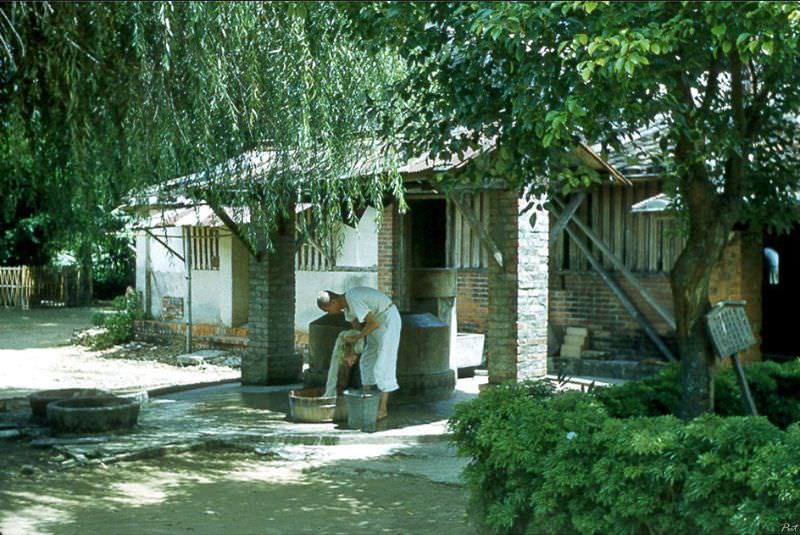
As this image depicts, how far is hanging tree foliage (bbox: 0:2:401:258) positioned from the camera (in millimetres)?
6766

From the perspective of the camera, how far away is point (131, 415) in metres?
10.7

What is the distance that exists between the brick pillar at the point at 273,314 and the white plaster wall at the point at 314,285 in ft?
11.4

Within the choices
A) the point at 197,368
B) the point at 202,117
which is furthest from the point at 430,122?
the point at 197,368

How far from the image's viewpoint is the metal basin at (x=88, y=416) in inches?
406

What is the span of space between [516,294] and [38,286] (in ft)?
77.9

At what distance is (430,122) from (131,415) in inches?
213

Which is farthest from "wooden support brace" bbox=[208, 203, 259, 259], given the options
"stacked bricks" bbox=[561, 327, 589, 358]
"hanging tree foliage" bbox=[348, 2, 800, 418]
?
"stacked bricks" bbox=[561, 327, 589, 358]

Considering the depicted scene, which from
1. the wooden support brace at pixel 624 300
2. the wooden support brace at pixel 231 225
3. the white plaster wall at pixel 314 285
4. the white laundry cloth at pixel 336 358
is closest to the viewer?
the white laundry cloth at pixel 336 358

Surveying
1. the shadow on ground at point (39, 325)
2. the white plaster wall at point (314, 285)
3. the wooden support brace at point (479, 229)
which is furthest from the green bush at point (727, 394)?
the shadow on ground at point (39, 325)

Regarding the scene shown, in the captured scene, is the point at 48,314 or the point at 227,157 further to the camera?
the point at 48,314

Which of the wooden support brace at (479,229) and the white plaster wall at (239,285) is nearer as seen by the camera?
the wooden support brace at (479,229)

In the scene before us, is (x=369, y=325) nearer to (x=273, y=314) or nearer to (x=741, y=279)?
(x=273, y=314)

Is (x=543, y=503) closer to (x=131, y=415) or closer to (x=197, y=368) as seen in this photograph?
(x=131, y=415)

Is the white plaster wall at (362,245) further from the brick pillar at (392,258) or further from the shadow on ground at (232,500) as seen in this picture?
the shadow on ground at (232,500)
